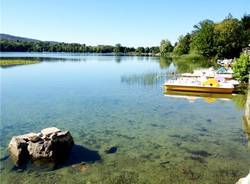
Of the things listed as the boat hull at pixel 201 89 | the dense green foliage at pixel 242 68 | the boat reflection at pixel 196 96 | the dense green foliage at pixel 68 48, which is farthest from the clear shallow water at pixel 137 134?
the dense green foliage at pixel 68 48

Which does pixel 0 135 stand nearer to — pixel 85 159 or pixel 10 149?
pixel 10 149

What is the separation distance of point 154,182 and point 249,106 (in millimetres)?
7862

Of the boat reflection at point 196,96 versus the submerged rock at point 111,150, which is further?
the boat reflection at point 196,96

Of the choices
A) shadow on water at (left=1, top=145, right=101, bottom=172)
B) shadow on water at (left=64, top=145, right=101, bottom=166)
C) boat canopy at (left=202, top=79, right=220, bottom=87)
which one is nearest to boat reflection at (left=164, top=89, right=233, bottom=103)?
boat canopy at (left=202, top=79, right=220, bottom=87)

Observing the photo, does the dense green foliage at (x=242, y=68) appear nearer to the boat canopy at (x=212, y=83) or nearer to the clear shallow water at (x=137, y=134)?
the boat canopy at (x=212, y=83)

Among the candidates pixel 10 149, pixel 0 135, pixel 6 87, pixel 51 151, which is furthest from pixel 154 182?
pixel 6 87

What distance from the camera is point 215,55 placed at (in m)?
72.1

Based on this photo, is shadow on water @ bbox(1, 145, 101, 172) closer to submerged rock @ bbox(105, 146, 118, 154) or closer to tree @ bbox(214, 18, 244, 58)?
submerged rock @ bbox(105, 146, 118, 154)

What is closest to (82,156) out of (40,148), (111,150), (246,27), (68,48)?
(111,150)

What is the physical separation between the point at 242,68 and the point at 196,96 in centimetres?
612

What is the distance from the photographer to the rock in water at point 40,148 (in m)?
9.77

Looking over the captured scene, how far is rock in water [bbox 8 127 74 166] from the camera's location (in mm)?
9766

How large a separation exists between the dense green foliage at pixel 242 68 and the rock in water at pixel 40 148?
19.8 m

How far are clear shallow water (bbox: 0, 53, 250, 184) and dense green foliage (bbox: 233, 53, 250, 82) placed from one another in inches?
206
